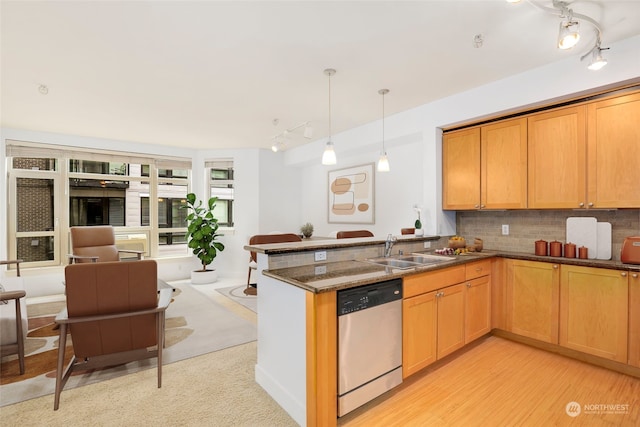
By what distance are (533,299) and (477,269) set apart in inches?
23.8

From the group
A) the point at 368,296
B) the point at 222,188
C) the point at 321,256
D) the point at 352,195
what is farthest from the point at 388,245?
the point at 222,188

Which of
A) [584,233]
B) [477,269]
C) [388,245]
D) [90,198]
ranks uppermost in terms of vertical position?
[90,198]

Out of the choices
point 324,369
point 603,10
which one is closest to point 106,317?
point 324,369

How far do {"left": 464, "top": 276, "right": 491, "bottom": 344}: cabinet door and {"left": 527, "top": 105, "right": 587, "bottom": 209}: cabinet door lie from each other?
94 cm

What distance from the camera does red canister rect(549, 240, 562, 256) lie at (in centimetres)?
288

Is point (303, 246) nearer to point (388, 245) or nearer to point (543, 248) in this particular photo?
point (388, 245)

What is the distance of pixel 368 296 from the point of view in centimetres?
196

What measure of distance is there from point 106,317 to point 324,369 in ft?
5.06

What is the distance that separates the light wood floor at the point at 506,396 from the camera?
6.29ft

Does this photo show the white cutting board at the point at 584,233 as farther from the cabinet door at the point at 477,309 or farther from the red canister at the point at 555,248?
the cabinet door at the point at 477,309

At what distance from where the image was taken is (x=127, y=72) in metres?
2.87

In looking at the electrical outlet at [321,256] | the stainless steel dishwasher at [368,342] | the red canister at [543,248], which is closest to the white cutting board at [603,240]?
the red canister at [543,248]

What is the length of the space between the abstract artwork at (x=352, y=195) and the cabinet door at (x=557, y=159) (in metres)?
2.33

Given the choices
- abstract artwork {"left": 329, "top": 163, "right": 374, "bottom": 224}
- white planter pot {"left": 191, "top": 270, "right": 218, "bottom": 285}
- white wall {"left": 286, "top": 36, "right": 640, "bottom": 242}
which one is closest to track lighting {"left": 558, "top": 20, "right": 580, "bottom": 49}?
white wall {"left": 286, "top": 36, "right": 640, "bottom": 242}
